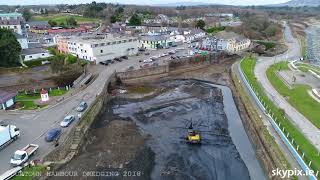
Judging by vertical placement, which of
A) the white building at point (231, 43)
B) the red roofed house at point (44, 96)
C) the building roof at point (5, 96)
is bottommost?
the red roofed house at point (44, 96)

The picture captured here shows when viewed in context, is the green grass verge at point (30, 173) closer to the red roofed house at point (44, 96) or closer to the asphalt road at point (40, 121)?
the asphalt road at point (40, 121)

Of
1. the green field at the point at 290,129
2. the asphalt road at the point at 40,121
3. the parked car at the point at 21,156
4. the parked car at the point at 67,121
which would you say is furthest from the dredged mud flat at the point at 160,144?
the green field at the point at 290,129

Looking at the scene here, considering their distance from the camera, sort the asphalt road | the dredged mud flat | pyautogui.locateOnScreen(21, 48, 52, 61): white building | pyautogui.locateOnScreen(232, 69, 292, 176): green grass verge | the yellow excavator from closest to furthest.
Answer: pyautogui.locateOnScreen(232, 69, 292, 176): green grass verge
the asphalt road
the dredged mud flat
the yellow excavator
pyautogui.locateOnScreen(21, 48, 52, 61): white building

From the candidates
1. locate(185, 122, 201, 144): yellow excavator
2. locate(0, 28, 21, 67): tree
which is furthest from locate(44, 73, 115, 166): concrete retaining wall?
locate(0, 28, 21, 67): tree

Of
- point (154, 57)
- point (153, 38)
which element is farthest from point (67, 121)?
point (153, 38)

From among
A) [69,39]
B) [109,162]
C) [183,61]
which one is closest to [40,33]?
[69,39]

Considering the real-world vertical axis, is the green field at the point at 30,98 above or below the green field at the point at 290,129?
above

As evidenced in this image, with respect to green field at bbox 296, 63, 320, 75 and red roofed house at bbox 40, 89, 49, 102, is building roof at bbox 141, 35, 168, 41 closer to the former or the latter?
green field at bbox 296, 63, 320, 75
